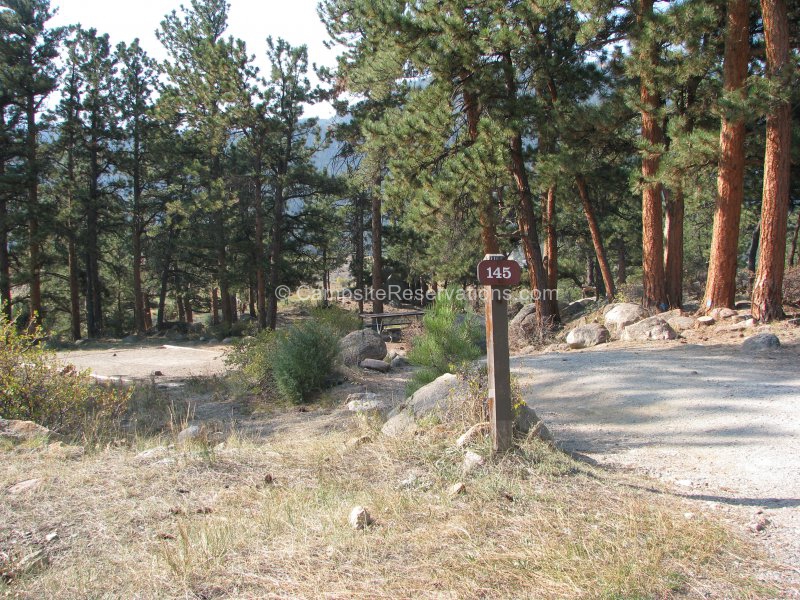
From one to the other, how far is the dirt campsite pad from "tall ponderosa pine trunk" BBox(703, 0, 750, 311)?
9.83m

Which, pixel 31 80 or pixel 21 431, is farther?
pixel 31 80

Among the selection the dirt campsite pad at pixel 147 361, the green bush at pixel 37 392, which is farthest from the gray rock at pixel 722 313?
the green bush at pixel 37 392

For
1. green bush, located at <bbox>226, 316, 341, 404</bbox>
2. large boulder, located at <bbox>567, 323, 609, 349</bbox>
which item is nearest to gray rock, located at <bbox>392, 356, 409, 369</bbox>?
green bush, located at <bbox>226, 316, 341, 404</bbox>

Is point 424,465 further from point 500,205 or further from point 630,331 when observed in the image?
point 500,205

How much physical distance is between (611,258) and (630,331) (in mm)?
22358

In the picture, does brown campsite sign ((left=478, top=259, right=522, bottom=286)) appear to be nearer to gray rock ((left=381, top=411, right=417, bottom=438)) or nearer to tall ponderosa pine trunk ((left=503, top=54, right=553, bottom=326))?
gray rock ((left=381, top=411, right=417, bottom=438))

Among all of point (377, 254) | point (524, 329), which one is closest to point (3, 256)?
point (377, 254)

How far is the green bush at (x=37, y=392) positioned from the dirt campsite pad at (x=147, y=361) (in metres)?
3.92

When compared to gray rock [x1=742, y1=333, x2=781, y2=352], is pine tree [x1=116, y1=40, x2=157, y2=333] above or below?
above

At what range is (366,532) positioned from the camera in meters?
3.30

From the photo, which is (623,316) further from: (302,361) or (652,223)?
(302,361)

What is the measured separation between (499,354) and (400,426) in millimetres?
1499

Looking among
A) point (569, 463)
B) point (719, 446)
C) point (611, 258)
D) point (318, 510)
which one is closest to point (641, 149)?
point (719, 446)

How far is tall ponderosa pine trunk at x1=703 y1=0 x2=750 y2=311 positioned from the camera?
33.7 ft
